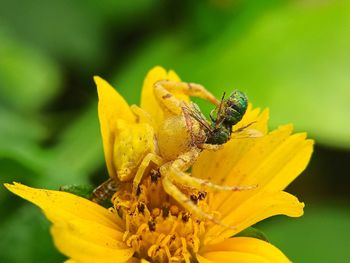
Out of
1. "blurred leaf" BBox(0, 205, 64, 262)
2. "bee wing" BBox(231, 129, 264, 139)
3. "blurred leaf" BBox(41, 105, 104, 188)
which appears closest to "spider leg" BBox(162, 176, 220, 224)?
"bee wing" BBox(231, 129, 264, 139)

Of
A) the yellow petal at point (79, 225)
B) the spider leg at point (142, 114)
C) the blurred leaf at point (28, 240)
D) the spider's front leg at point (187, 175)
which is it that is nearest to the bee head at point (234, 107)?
the spider's front leg at point (187, 175)

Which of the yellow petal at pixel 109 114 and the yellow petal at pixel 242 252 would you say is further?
the yellow petal at pixel 109 114

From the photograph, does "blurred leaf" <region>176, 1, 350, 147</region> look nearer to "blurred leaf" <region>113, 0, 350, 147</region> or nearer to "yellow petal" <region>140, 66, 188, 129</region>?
"blurred leaf" <region>113, 0, 350, 147</region>

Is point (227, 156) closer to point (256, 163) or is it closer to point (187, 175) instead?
point (256, 163)

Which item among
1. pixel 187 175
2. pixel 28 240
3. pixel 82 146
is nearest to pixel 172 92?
pixel 187 175

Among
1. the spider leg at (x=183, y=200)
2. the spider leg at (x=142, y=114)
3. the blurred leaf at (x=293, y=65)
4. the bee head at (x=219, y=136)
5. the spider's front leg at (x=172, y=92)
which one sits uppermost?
the blurred leaf at (x=293, y=65)

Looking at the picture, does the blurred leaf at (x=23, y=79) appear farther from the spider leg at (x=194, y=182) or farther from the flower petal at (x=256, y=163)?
the spider leg at (x=194, y=182)

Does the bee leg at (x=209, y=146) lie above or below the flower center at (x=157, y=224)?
above

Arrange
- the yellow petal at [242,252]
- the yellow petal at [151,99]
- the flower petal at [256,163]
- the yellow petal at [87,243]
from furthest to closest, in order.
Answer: the yellow petal at [151,99] → the flower petal at [256,163] → the yellow petal at [242,252] → the yellow petal at [87,243]

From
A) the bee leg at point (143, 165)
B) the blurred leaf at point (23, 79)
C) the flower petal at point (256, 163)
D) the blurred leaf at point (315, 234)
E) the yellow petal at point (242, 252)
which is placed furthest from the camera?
the blurred leaf at point (23, 79)
